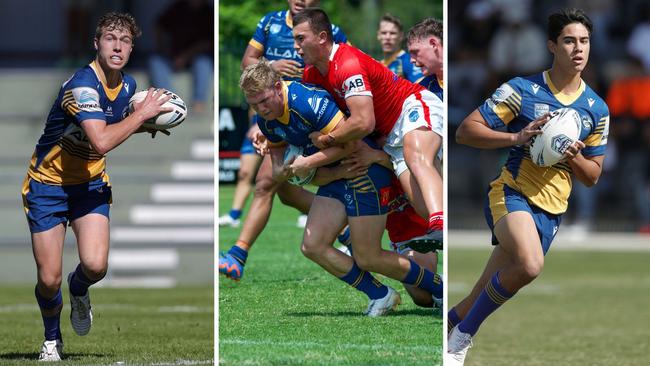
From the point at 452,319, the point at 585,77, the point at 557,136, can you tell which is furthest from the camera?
the point at 585,77

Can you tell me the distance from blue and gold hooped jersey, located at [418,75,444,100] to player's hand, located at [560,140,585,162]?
825 mm

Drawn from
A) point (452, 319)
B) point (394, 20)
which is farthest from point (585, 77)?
point (452, 319)

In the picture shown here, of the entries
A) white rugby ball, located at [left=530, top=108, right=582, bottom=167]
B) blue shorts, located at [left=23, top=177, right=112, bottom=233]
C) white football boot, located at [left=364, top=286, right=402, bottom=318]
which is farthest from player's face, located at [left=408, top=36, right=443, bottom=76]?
blue shorts, located at [left=23, top=177, right=112, bottom=233]

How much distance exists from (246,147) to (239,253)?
99 centimetres

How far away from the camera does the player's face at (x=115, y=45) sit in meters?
8.16

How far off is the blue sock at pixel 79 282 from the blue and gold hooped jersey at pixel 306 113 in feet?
5.42

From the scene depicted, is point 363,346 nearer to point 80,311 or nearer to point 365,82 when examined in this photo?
point 365,82

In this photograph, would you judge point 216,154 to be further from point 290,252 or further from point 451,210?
point 451,210

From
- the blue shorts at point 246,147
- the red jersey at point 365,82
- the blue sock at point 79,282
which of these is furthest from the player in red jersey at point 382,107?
the blue sock at point 79,282

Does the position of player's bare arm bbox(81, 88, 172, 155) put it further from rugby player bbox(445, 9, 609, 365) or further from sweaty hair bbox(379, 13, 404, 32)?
sweaty hair bbox(379, 13, 404, 32)

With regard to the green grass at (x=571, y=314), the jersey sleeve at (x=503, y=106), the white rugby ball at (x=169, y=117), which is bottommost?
the green grass at (x=571, y=314)

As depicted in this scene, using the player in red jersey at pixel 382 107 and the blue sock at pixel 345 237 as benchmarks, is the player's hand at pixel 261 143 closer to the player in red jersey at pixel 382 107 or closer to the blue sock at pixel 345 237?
the player in red jersey at pixel 382 107

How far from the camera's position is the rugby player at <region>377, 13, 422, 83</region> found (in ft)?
29.3

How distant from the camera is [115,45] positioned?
26.8 ft
